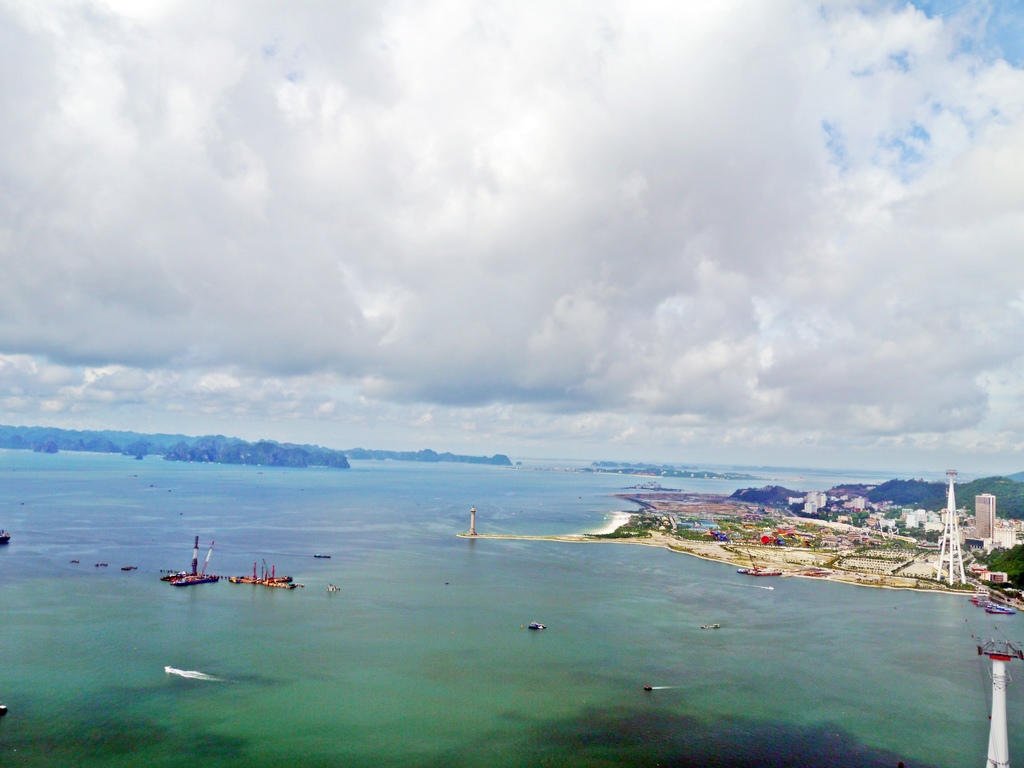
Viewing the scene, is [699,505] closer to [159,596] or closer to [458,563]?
[458,563]

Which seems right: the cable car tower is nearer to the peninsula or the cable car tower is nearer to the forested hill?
the peninsula

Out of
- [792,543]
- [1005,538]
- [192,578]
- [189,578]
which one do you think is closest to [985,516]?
[1005,538]

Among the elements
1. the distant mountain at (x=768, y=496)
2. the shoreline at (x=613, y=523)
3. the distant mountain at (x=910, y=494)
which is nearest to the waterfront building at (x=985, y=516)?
the distant mountain at (x=910, y=494)

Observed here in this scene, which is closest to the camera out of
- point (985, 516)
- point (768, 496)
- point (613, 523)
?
point (985, 516)

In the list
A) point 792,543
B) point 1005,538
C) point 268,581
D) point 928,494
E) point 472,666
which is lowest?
point 792,543

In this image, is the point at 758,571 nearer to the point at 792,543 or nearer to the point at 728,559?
the point at 728,559
